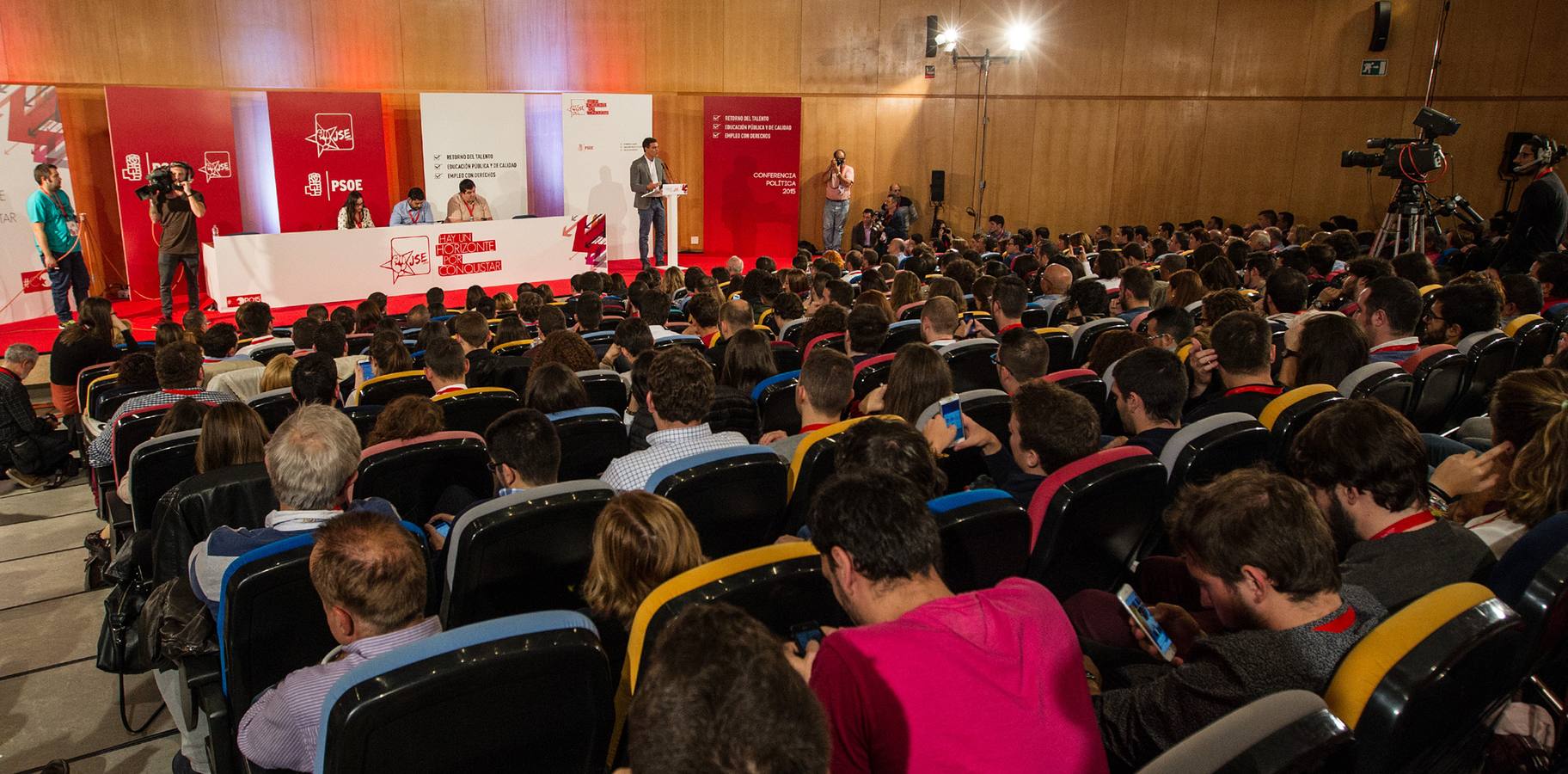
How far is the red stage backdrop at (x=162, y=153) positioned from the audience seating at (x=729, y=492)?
31.0 ft

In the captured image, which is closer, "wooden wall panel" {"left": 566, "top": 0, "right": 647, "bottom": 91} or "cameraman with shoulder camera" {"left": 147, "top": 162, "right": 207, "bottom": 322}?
"cameraman with shoulder camera" {"left": 147, "top": 162, "right": 207, "bottom": 322}

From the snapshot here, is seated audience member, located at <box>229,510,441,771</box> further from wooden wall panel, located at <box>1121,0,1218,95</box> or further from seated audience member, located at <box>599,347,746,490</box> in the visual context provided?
wooden wall panel, located at <box>1121,0,1218,95</box>

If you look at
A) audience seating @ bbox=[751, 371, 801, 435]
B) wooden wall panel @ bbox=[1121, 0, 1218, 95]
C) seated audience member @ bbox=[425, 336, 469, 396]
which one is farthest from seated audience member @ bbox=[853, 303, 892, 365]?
wooden wall panel @ bbox=[1121, 0, 1218, 95]

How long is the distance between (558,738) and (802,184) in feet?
43.2

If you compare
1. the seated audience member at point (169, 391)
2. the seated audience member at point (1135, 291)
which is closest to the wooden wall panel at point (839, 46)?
the seated audience member at point (1135, 291)

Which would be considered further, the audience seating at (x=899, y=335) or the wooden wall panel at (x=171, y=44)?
the wooden wall panel at (x=171, y=44)

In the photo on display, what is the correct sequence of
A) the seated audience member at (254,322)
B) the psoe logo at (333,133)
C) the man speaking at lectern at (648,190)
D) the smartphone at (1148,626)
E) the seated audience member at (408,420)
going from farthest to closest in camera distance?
the man speaking at lectern at (648,190) → the psoe logo at (333,133) → the seated audience member at (254,322) → the seated audience member at (408,420) → the smartphone at (1148,626)

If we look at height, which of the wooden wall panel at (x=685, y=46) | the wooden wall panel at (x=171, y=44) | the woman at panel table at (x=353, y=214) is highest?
the wooden wall panel at (x=685, y=46)

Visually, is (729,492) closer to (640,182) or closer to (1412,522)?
(1412,522)

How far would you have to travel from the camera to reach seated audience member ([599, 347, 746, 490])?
3100 mm

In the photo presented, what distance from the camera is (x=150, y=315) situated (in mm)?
9609

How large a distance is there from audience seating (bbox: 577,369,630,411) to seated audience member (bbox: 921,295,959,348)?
64.5 inches

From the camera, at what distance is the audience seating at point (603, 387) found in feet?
13.7

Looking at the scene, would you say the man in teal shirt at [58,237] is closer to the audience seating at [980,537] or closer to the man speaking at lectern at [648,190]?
the man speaking at lectern at [648,190]
